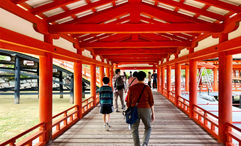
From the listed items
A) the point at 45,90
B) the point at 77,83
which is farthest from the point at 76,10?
the point at 77,83

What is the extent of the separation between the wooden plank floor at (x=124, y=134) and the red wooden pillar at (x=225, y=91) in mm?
459

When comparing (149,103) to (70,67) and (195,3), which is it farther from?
(70,67)

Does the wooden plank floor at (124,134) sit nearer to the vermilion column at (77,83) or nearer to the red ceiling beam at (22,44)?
the vermilion column at (77,83)

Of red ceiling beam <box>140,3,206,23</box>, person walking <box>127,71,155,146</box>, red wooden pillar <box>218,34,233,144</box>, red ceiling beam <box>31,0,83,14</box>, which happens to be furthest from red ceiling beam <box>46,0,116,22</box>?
red wooden pillar <box>218,34,233,144</box>

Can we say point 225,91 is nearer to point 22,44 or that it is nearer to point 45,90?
point 45,90

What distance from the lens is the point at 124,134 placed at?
4.98 meters

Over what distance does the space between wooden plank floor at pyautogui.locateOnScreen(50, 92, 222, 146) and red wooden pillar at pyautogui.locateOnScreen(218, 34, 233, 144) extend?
0.46m

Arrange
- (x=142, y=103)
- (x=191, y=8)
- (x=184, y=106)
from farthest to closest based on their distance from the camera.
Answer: (x=184, y=106) → (x=191, y=8) → (x=142, y=103)

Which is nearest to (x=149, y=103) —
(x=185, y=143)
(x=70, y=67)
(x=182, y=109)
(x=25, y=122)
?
(x=185, y=143)

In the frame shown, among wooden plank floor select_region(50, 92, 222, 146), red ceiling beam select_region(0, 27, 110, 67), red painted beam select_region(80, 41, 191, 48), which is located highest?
red painted beam select_region(80, 41, 191, 48)

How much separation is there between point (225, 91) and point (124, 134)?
3031 mm

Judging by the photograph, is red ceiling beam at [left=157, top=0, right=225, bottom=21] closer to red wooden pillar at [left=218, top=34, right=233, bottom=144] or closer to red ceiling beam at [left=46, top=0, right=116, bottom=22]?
red wooden pillar at [left=218, top=34, right=233, bottom=144]

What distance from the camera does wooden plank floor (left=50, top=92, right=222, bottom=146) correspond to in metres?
4.43

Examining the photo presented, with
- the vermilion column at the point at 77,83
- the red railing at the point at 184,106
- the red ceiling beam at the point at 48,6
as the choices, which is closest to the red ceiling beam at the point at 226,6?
the red ceiling beam at the point at 48,6
